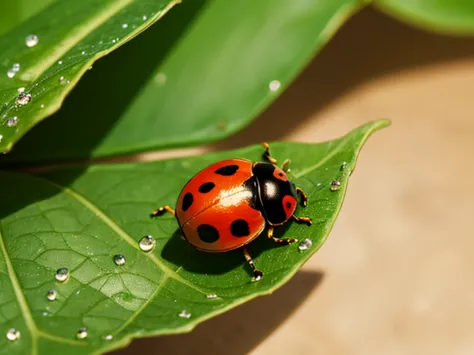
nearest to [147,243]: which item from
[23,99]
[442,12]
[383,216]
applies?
[23,99]

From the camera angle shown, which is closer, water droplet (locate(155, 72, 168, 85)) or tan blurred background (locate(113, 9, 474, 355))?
tan blurred background (locate(113, 9, 474, 355))

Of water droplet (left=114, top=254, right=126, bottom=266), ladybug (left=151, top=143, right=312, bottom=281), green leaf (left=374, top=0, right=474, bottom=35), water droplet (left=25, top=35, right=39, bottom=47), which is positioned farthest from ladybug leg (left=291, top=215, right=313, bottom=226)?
green leaf (left=374, top=0, right=474, bottom=35)

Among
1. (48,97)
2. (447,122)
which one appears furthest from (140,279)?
(447,122)

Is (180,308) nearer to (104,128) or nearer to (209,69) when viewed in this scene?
(104,128)

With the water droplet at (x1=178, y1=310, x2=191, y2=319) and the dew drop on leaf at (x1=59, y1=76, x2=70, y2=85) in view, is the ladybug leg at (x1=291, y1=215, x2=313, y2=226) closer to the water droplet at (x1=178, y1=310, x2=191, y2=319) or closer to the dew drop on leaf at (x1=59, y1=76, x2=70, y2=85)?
the water droplet at (x1=178, y1=310, x2=191, y2=319)

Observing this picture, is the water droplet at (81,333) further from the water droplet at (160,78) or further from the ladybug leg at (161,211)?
the water droplet at (160,78)
